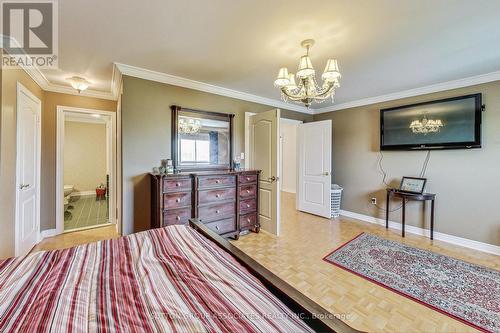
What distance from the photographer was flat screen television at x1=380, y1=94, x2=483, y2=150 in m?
2.96

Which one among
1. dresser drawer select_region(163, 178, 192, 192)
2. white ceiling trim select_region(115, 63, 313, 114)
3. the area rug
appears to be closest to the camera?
the area rug

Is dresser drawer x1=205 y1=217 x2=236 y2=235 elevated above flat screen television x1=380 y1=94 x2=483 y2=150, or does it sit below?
below

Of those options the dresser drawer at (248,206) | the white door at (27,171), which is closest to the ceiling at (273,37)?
the white door at (27,171)

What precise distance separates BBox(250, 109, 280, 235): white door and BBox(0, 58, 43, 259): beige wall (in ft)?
9.89

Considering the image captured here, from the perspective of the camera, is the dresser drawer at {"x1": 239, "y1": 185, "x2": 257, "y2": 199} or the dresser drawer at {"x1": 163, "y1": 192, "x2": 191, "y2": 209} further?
the dresser drawer at {"x1": 239, "y1": 185, "x2": 257, "y2": 199}

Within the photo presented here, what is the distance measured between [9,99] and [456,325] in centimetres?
458

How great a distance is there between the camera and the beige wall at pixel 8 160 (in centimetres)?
202

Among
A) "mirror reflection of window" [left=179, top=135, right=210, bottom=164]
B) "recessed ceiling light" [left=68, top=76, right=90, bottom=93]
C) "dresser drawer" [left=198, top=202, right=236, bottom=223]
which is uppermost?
"recessed ceiling light" [left=68, top=76, right=90, bottom=93]

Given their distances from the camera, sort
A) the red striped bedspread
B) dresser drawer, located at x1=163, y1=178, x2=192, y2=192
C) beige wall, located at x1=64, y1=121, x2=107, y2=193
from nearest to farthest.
Answer: 1. the red striped bedspread
2. dresser drawer, located at x1=163, y1=178, x2=192, y2=192
3. beige wall, located at x1=64, y1=121, x2=107, y2=193

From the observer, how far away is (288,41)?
6.81 ft

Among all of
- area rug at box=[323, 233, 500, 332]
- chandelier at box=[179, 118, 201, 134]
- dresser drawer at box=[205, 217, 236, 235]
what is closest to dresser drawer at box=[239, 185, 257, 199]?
dresser drawer at box=[205, 217, 236, 235]

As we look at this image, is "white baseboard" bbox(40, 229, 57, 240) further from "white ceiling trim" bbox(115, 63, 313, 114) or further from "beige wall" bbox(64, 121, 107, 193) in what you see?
"beige wall" bbox(64, 121, 107, 193)

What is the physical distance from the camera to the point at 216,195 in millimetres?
2938

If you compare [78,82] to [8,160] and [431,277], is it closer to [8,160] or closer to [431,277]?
[8,160]
